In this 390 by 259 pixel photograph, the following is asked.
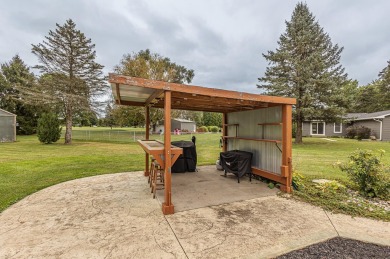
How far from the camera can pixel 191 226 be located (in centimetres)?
277

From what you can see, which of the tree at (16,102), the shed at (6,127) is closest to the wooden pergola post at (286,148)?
the shed at (6,127)

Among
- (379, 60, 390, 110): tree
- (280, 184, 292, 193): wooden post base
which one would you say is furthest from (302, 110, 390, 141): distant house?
(280, 184, 292, 193): wooden post base

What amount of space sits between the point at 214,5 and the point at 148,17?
3241 millimetres

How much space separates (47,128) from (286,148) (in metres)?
15.6

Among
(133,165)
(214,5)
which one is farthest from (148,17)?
(133,165)

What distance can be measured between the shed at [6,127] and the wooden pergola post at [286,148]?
19.8 meters

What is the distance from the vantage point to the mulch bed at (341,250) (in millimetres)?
2133

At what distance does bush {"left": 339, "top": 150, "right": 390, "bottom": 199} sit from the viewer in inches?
152

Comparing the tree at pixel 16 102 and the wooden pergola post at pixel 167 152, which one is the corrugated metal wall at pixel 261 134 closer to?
the wooden pergola post at pixel 167 152

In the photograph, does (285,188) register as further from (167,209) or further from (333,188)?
(167,209)

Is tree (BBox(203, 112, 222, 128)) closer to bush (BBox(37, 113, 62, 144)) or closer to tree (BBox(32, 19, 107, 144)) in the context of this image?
tree (BBox(32, 19, 107, 144))

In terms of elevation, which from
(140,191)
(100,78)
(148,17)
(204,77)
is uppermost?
(204,77)

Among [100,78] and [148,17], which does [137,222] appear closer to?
[148,17]

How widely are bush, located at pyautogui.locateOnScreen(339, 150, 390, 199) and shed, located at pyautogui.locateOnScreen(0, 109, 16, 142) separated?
69.3 feet
